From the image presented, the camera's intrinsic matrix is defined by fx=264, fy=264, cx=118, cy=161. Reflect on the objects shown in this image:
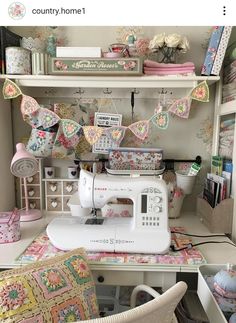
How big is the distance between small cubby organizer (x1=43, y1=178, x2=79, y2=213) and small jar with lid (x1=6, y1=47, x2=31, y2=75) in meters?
0.63

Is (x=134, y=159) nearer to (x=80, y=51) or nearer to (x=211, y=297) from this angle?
(x=80, y=51)

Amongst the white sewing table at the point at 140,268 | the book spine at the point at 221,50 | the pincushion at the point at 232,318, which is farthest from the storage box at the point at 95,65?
the pincushion at the point at 232,318

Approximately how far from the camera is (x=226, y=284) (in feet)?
2.71

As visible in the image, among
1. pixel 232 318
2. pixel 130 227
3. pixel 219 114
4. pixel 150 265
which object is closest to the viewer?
pixel 232 318

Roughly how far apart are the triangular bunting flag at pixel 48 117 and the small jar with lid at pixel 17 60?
207mm

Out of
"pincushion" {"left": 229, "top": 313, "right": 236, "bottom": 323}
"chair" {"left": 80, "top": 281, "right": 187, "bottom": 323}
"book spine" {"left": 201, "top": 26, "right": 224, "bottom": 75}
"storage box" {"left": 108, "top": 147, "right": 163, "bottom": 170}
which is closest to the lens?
"chair" {"left": 80, "top": 281, "right": 187, "bottom": 323}

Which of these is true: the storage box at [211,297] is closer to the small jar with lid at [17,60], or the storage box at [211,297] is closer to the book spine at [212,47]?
the book spine at [212,47]

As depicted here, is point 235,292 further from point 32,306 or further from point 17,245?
point 17,245

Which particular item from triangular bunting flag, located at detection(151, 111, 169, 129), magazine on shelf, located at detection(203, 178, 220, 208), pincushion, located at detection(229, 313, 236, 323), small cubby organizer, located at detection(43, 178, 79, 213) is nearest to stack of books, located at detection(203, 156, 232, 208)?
magazine on shelf, located at detection(203, 178, 220, 208)

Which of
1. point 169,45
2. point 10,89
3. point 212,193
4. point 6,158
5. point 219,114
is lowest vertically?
point 212,193

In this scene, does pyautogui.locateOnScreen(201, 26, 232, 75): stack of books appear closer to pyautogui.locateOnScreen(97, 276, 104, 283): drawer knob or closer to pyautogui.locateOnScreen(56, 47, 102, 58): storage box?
pyautogui.locateOnScreen(56, 47, 102, 58): storage box

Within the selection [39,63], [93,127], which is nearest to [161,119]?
[93,127]

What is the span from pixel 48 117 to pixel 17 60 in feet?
1.00

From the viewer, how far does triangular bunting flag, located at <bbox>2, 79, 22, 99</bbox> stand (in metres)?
1.30
